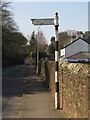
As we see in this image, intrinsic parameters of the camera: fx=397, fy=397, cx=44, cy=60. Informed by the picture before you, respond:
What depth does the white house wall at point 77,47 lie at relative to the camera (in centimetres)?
9050

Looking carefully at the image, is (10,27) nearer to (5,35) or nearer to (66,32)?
(5,35)

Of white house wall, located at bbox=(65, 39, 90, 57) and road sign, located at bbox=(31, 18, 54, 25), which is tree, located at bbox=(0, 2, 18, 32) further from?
road sign, located at bbox=(31, 18, 54, 25)

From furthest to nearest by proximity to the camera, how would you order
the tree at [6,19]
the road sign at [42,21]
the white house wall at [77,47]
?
the white house wall at [77,47] → the tree at [6,19] → the road sign at [42,21]

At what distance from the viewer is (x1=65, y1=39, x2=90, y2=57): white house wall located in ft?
297

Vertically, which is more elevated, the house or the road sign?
the house

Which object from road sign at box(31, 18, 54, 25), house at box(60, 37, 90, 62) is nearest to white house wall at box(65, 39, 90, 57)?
house at box(60, 37, 90, 62)

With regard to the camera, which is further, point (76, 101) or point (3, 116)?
point (3, 116)

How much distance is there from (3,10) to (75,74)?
55609 millimetres

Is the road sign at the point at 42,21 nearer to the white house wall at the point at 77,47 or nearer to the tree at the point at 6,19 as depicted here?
the tree at the point at 6,19

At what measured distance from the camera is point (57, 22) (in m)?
17.1

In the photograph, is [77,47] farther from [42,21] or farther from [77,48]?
[42,21]

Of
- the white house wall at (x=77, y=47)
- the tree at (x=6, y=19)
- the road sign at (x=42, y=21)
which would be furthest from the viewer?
the white house wall at (x=77, y=47)

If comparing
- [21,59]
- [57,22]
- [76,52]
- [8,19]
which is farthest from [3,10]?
[21,59]

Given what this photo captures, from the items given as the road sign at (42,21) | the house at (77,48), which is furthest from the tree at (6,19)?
the road sign at (42,21)
